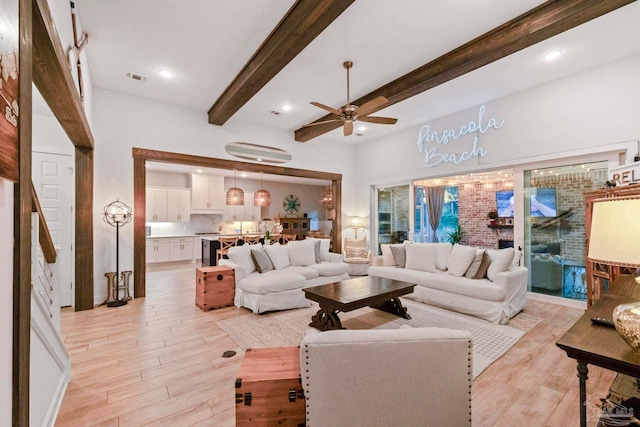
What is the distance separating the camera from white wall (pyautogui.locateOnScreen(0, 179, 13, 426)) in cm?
101

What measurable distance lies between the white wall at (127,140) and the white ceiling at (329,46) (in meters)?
0.26

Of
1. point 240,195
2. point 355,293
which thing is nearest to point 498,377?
point 355,293

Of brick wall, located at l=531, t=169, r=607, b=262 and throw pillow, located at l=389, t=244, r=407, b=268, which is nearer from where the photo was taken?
brick wall, located at l=531, t=169, r=607, b=262

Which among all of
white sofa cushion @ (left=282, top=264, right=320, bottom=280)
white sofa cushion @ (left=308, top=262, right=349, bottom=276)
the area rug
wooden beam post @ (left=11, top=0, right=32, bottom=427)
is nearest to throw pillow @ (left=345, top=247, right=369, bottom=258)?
white sofa cushion @ (left=308, top=262, right=349, bottom=276)

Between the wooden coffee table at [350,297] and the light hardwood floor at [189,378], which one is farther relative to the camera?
the wooden coffee table at [350,297]

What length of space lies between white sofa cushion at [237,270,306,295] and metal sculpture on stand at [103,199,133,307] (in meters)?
1.91

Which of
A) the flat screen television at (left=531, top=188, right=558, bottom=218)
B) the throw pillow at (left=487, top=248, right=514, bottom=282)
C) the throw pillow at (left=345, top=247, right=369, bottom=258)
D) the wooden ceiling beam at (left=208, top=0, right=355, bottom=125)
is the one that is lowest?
the throw pillow at (left=345, top=247, right=369, bottom=258)

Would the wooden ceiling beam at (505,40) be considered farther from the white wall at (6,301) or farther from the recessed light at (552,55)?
the white wall at (6,301)

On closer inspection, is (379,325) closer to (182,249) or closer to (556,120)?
(556,120)

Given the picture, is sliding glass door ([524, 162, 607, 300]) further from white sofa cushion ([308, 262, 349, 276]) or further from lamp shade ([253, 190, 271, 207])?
lamp shade ([253, 190, 271, 207])

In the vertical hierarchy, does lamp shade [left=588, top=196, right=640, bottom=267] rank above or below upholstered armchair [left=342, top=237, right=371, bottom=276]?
above

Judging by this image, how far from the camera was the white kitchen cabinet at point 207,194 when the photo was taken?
8.58m

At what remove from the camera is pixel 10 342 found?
3.60ft

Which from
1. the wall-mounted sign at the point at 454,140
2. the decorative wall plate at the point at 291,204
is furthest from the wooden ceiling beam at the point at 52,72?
the decorative wall plate at the point at 291,204
